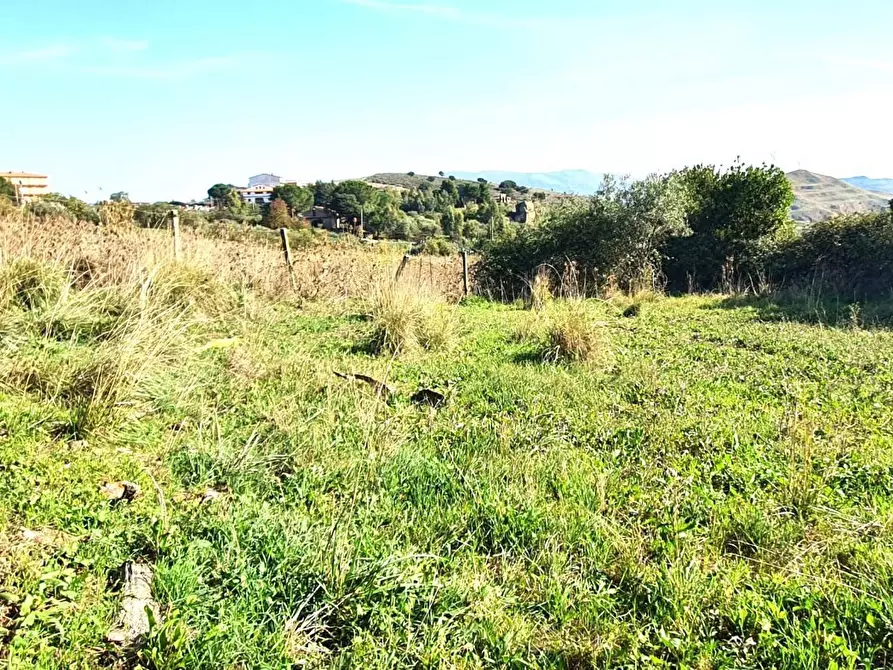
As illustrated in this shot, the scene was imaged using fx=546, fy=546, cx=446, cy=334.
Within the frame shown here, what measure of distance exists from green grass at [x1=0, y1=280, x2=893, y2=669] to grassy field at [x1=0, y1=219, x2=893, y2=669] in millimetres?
14

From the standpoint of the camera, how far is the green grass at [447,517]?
2021 mm

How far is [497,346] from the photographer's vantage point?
719 cm

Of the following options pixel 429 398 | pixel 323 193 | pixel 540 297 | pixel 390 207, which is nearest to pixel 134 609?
pixel 429 398

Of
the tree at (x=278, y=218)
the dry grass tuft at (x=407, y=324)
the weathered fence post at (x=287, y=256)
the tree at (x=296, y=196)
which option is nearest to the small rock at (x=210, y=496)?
the dry grass tuft at (x=407, y=324)

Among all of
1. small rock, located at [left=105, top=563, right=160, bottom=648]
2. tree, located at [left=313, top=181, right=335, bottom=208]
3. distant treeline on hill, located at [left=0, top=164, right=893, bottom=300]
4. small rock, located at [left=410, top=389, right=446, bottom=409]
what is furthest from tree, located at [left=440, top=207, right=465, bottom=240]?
small rock, located at [left=105, top=563, right=160, bottom=648]

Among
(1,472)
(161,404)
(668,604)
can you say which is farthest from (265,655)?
(161,404)

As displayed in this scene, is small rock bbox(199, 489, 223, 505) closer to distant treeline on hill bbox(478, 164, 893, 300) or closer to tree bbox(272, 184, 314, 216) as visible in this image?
distant treeline on hill bbox(478, 164, 893, 300)

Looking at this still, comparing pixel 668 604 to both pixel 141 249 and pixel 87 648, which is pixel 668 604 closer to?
pixel 87 648

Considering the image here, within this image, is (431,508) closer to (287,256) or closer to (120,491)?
(120,491)

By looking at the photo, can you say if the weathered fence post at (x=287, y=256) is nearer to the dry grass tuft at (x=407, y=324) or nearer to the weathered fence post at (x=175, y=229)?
the weathered fence post at (x=175, y=229)

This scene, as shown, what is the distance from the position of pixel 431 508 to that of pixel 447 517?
13cm

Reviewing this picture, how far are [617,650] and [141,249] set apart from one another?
8.57m

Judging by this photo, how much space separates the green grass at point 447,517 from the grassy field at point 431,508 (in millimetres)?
14

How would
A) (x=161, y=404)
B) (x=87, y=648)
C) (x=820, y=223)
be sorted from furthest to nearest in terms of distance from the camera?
(x=820, y=223) < (x=161, y=404) < (x=87, y=648)
